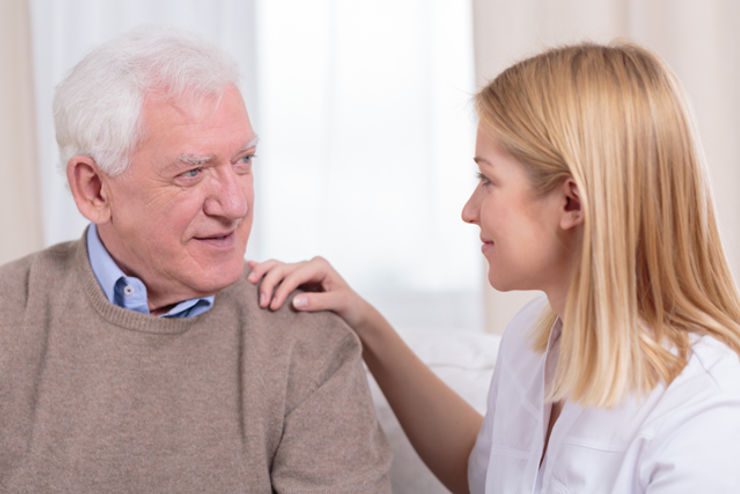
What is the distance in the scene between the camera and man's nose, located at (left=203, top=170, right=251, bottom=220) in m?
1.61

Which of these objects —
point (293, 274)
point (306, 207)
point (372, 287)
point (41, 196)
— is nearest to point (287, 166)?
point (306, 207)

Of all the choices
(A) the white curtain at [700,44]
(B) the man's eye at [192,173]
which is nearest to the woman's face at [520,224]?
(B) the man's eye at [192,173]

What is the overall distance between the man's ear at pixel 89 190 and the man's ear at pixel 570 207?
0.77 meters

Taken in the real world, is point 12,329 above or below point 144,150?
below

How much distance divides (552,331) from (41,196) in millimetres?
2431

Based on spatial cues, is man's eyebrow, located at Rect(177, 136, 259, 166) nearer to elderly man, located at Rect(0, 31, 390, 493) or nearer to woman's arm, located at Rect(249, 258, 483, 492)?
elderly man, located at Rect(0, 31, 390, 493)

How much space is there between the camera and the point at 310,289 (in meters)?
1.80

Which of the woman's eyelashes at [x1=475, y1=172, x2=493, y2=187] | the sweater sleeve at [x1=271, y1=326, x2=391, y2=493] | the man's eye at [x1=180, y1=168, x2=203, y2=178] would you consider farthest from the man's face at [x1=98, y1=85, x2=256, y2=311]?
the woman's eyelashes at [x1=475, y1=172, x2=493, y2=187]

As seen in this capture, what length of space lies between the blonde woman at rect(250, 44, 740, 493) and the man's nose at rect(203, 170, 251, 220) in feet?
1.25

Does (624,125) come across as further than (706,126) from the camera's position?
No

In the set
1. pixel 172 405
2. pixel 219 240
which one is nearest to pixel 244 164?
pixel 219 240

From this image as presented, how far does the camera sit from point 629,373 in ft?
4.46

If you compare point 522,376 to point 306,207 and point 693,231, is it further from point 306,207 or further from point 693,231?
point 306,207

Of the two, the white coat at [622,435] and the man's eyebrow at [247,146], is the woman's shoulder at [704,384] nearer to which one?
the white coat at [622,435]
